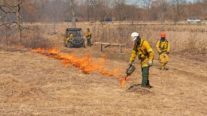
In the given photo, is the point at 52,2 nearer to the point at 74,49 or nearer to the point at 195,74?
the point at 74,49

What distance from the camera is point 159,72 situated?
65.8 ft

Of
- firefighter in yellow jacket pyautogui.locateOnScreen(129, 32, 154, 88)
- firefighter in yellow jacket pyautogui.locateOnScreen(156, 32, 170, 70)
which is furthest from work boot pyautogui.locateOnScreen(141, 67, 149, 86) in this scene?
firefighter in yellow jacket pyautogui.locateOnScreen(156, 32, 170, 70)

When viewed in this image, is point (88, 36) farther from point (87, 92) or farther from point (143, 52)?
point (87, 92)

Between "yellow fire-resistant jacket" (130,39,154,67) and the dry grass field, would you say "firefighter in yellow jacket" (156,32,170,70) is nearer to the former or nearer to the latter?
the dry grass field

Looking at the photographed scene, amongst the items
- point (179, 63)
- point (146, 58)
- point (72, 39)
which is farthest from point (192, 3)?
point (146, 58)

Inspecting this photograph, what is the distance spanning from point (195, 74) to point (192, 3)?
276ft

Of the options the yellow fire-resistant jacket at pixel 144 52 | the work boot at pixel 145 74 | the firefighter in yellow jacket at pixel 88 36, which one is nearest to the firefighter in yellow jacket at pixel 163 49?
the work boot at pixel 145 74

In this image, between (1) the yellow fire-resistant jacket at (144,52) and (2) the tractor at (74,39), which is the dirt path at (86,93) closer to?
(1) the yellow fire-resistant jacket at (144,52)

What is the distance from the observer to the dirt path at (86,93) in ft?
39.1

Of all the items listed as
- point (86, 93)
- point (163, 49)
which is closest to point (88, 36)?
point (163, 49)

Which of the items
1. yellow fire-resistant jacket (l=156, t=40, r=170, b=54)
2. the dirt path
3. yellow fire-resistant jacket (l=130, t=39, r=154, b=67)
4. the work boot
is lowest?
the dirt path

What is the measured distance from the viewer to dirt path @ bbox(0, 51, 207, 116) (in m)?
11.9

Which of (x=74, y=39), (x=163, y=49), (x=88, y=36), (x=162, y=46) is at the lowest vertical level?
(x=74, y=39)

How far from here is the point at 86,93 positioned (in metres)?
14.2
